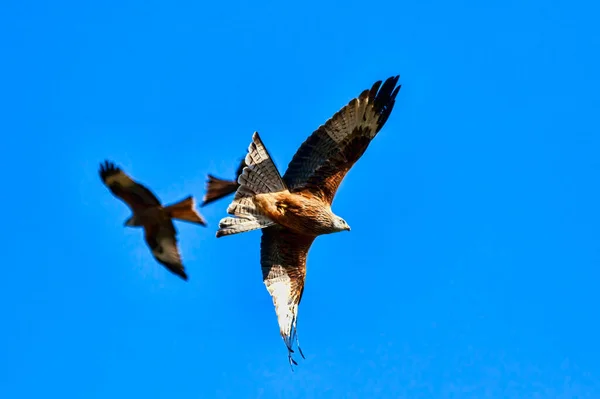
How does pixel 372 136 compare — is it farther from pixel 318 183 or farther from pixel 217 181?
pixel 217 181

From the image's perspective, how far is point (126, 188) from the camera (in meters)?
12.0

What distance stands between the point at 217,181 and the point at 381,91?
2.33m

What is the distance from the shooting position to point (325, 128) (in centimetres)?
1163

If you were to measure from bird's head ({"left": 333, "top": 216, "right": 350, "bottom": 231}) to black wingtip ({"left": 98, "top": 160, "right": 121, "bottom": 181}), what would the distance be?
265 cm

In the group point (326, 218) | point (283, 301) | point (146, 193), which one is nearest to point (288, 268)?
point (283, 301)

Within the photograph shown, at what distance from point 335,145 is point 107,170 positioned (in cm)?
278

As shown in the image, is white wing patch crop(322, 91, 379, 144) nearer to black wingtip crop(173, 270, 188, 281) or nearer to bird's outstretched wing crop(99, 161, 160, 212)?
bird's outstretched wing crop(99, 161, 160, 212)

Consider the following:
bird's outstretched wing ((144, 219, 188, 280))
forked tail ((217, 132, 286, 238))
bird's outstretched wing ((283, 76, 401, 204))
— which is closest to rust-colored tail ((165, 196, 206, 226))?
forked tail ((217, 132, 286, 238))

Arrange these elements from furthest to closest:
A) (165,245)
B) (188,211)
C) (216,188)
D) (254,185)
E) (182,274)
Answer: (182,274) → (165,245) → (216,188) → (188,211) → (254,185)

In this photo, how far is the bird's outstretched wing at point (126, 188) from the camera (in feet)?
39.1

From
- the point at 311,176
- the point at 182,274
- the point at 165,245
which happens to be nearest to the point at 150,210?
the point at 165,245

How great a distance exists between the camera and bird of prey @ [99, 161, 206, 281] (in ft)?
38.9

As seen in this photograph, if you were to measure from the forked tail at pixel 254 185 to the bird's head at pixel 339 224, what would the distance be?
69 cm

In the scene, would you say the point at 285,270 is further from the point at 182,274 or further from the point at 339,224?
the point at 182,274
